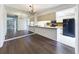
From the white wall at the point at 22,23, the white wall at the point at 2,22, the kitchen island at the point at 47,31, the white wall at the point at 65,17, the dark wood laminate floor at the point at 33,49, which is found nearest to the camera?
the dark wood laminate floor at the point at 33,49

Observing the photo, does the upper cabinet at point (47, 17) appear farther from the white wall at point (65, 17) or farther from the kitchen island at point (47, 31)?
the kitchen island at point (47, 31)

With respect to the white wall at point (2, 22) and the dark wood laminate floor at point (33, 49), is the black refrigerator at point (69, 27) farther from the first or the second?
the white wall at point (2, 22)

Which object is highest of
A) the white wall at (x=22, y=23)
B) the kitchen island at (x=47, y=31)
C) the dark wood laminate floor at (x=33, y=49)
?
the white wall at (x=22, y=23)

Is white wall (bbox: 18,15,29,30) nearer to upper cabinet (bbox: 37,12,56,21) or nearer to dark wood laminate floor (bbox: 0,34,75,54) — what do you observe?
dark wood laminate floor (bbox: 0,34,75,54)

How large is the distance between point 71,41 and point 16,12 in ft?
8.95

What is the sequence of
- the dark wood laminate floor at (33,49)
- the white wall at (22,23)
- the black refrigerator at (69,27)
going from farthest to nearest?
1. the white wall at (22,23)
2. the black refrigerator at (69,27)
3. the dark wood laminate floor at (33,49)

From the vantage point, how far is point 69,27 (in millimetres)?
4707

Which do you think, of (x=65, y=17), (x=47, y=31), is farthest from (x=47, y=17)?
(x=65, y=17)

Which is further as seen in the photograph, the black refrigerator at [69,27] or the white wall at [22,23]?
the white wall at [22,23]

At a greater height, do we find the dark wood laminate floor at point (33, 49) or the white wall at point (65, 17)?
the white wall at point (65, 17)

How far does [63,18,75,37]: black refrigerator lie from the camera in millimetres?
4452

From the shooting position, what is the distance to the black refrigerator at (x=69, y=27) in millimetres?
4452

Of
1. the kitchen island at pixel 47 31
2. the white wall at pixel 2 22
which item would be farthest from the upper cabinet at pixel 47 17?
the white wall at pixel 2 22

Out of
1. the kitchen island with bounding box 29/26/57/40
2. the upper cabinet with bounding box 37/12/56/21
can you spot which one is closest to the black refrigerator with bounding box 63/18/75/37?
the kitchen island with bounding box 29/26/57/40
